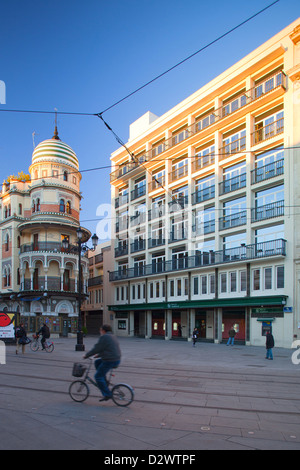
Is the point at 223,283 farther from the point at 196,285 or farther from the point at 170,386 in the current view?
the point at 170,386

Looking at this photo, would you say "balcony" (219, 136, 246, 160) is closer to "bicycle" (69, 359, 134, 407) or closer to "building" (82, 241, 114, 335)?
"building" (82, 241, 114, 335)

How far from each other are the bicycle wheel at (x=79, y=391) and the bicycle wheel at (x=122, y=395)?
0.72 meters

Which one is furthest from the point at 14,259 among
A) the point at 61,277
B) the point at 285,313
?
the point at 285,313

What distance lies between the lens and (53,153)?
44.9m

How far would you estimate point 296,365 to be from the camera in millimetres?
18062

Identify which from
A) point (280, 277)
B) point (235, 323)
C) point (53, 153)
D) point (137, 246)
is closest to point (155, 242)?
point (137, 246)

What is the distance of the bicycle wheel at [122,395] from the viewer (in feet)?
27.8

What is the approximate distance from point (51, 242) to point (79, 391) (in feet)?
116

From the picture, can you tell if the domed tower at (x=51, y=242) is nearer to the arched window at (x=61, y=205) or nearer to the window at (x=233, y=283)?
the arched window at (x=61, y=205)

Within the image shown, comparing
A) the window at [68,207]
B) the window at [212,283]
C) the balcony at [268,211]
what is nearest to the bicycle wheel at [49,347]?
the window at [212,283]

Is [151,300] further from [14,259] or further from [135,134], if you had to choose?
[135,134]

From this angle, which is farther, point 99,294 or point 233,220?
point 99,294

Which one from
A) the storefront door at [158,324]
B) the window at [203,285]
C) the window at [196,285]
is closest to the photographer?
the window at [203,285]

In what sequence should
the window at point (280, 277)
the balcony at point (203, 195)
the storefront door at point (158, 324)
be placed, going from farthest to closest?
the storefront door at point (158, 324)
the balcony at point (203, 195)
the window at point (280, 277)
